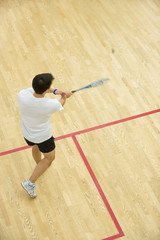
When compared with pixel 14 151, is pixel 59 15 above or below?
above

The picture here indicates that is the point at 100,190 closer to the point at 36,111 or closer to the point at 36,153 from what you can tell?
the point at 36,153

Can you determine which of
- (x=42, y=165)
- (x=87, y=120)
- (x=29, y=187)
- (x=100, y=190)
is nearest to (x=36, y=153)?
(x=42, y=165)

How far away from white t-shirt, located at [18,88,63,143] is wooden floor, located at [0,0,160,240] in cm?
74

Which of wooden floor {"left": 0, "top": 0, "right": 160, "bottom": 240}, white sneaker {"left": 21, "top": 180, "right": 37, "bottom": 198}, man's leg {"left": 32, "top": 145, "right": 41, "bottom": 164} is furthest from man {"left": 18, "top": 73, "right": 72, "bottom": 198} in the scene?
wooden floor {"left": 0, "top": 0, "right": 160, "bottom": 240}

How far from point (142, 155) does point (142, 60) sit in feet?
4.67

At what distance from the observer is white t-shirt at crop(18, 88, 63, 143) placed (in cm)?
252

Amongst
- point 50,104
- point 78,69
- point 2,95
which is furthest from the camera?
point 78,69

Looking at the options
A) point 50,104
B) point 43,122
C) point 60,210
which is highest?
point 50,104

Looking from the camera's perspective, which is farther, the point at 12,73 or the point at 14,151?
the point at 12,73

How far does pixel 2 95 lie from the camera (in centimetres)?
393

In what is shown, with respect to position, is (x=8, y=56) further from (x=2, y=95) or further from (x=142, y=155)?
(x=142, y=155)

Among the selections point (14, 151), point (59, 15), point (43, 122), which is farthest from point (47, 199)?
point (59, 15)

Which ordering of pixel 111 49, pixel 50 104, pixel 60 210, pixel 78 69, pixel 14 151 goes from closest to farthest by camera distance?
pixel 50 104, pixel 60 210, pixel 14 151, pixel 78 69, pixel 111 49

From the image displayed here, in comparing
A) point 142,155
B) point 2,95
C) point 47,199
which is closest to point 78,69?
point 2,95
